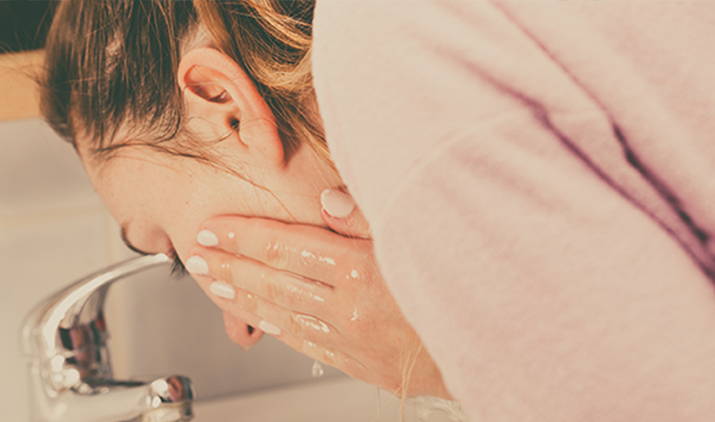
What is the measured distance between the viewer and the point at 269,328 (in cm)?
63

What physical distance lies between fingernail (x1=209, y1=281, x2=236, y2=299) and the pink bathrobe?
291mm

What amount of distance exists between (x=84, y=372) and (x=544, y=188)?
463 mm

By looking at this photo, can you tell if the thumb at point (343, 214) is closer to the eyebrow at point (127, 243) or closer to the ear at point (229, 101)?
the ear at point (229, 101)

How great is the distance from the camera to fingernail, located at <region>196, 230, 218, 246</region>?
571 millimetres

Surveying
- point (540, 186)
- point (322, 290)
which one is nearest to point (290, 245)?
point (322, 290)

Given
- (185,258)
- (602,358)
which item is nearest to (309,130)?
(185,258)

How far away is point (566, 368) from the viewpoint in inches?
13.2

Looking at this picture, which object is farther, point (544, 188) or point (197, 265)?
point (197, 265)

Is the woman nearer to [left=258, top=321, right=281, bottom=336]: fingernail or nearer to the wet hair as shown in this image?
the wet hair

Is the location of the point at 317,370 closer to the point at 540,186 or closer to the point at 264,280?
the point at 264,280

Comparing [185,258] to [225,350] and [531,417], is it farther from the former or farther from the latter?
[531,417]

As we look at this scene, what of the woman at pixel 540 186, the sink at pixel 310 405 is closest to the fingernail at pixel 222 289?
the sink at pixel 310 405

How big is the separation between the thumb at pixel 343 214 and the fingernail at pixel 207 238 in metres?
0.10

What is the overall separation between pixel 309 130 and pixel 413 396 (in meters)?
0.27
